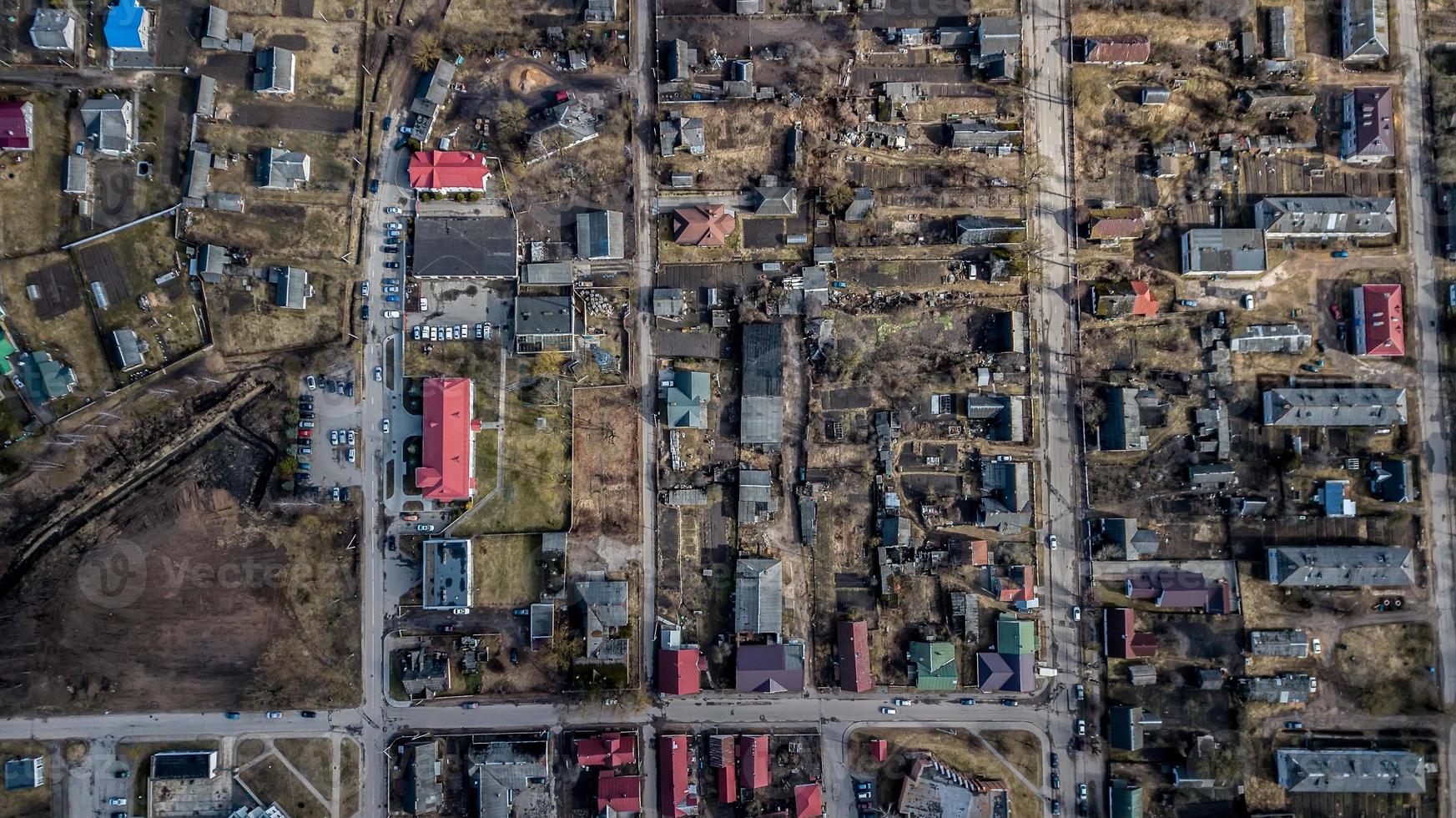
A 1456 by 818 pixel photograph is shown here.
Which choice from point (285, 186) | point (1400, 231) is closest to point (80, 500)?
point (285, 186)

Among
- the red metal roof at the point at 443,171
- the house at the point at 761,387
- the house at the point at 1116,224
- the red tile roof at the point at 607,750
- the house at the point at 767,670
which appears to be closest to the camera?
the red tile roof at the point at 607,750

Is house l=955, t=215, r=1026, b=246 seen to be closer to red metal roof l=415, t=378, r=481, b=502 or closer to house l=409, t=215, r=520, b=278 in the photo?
house l=409, t=215, r=520, b=278

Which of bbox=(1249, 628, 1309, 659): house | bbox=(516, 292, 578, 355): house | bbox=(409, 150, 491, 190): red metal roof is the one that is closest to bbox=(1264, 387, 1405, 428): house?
bbox=(1249, 628, 1309, 659): house

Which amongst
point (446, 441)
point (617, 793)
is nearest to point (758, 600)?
point (617, 793)

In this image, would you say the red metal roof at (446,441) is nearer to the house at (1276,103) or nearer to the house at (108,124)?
the house at (108,124)

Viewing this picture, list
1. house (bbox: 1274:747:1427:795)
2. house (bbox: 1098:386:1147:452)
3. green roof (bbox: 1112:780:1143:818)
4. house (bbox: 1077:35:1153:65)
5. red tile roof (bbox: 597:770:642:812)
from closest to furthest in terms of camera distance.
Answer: house (bbox: 1274:747:1427:795)
green roof (bbox: 1112:780:1143:818)
red tile roof (bbox: 597:770:642:812)
house (bbox: 1098:386:1147:452)
house (bbox: 1077:35:1153:65)

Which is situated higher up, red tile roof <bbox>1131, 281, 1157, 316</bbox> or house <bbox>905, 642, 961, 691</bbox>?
red tile roof <bbox>1131, 281, 1157, 316</bbox>

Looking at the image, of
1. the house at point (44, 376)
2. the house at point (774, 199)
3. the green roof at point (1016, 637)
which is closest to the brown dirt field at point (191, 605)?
the house at point (44, 376)

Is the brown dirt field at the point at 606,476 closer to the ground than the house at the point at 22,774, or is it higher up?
higher up
